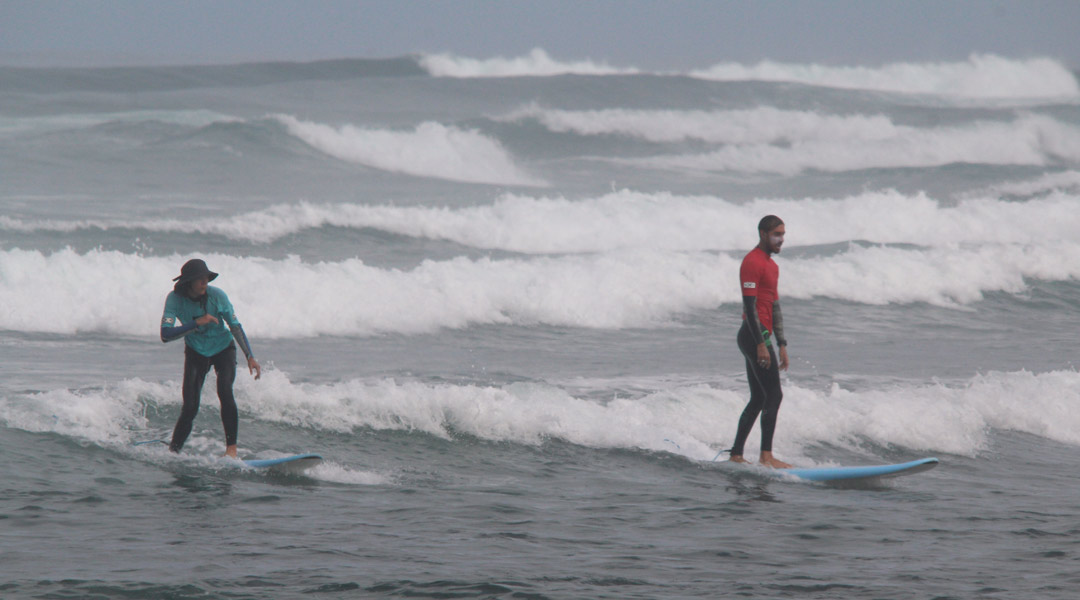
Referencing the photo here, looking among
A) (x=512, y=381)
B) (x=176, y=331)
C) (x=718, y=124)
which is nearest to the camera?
(x=176, y=331)

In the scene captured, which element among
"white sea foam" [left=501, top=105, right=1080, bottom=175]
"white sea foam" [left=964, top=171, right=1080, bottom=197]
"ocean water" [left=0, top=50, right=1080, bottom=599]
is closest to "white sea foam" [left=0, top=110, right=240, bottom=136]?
"ocean water" [left=0, top=50, right=1080, bottom=599]

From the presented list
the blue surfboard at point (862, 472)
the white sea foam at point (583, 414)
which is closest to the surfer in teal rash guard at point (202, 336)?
the white sea foam at point (583, 414)

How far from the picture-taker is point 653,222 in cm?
2569

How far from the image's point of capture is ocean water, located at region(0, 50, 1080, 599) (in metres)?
5.71

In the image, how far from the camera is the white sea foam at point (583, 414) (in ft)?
28.3

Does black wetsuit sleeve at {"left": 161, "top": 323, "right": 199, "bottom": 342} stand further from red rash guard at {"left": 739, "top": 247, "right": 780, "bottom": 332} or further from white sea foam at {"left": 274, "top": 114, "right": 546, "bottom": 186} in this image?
white sea foam at {"left": 274, "top": 114, "right": 546, "bottom": 186}

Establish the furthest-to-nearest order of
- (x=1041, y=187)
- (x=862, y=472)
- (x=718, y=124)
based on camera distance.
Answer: (x=718, y=124) → (x=1041, y=187) → (x=862, y=472)

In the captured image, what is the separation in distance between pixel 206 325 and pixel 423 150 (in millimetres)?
30328

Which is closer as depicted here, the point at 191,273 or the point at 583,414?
the point at 191,273

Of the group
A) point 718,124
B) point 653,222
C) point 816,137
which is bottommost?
point 653,222

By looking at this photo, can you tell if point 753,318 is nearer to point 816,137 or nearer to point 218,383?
point 218,383

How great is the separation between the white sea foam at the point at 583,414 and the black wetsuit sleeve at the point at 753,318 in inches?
47.3

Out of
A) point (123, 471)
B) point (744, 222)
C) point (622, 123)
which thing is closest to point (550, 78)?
point (622, 123)

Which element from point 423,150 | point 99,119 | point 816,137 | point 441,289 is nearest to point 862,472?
point 441,289
